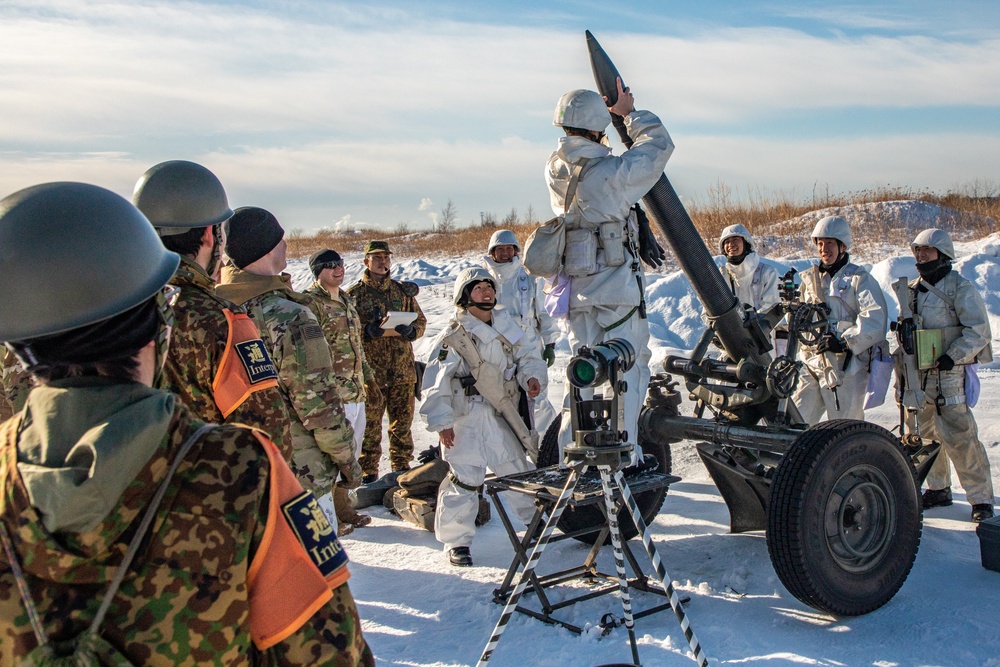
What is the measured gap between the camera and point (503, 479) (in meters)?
4.45

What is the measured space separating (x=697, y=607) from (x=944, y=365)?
2.77 metres

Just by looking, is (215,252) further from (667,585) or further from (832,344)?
(832,344)

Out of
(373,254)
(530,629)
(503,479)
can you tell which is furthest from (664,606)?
(373,254)

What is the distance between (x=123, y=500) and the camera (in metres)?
1.23

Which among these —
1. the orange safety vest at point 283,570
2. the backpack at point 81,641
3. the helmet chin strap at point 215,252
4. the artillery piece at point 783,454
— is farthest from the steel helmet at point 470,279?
the backpack at point 81,641

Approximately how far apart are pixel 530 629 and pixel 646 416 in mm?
1722

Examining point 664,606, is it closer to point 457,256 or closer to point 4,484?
point 4,484

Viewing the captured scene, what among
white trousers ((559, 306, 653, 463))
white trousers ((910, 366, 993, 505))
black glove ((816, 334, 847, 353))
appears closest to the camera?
white trousers ((559, 306, 653, 463))

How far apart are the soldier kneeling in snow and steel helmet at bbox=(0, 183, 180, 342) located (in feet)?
13.2

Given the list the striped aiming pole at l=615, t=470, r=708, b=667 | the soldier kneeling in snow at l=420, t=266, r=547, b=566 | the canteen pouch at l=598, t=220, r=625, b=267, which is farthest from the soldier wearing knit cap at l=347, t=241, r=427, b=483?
the striped aiming pole at l=615, t=470, r=708, b=667

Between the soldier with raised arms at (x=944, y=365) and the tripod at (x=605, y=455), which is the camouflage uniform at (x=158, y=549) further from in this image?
the soldier with raised arms at (x=944, y=365)

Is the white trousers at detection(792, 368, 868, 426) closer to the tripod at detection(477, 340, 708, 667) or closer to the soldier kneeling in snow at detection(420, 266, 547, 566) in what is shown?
the soldier kneeling in snow at detection(420, 266, 547, 566)

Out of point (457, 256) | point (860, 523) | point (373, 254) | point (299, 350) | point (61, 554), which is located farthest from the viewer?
point (457, 256)

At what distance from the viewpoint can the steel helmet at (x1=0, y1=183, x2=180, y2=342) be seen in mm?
1309
